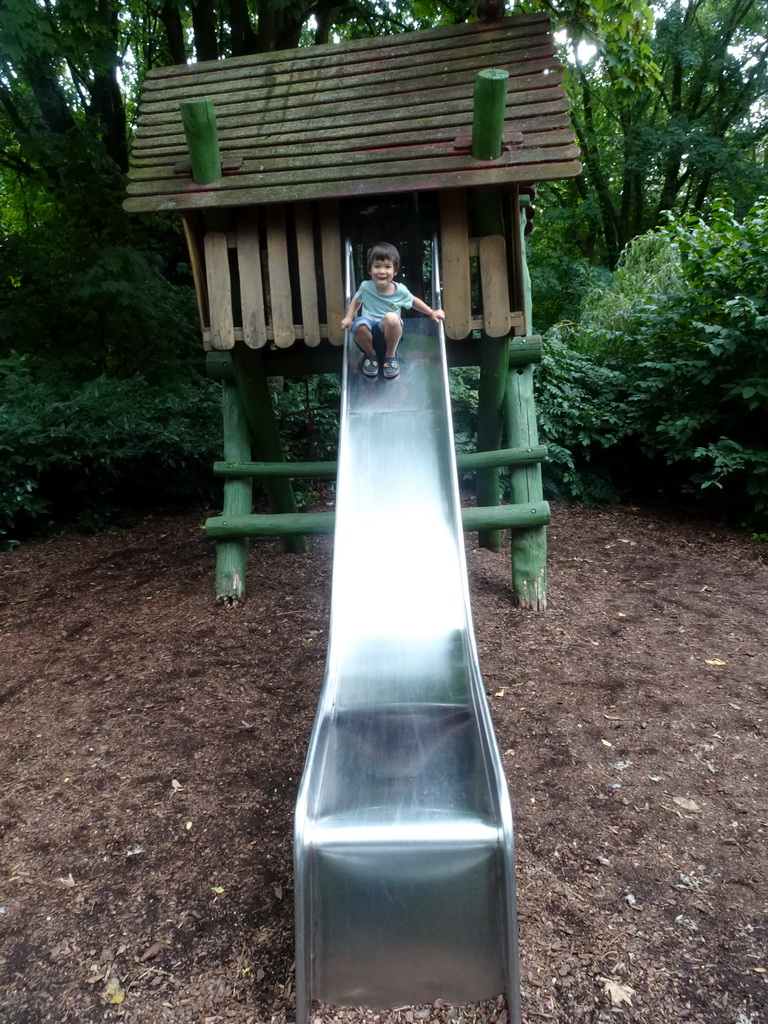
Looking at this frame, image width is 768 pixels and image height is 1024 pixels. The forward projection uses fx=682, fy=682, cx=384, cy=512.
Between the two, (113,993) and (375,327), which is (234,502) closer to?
(375,327)

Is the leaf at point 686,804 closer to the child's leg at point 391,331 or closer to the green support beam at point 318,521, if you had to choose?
the green support beam at point 318,521

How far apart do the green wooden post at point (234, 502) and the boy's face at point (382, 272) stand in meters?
1.33

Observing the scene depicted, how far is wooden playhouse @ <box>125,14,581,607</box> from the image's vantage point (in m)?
4.09

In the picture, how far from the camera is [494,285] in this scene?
14.2ft

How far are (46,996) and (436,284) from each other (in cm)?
417

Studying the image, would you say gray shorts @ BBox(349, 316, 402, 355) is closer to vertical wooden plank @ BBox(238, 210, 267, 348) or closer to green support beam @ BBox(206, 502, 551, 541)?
vertical wooden plank @ BBox(238, 210, 267, 348)

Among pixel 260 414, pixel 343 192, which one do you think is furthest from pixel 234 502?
pixel 343 192

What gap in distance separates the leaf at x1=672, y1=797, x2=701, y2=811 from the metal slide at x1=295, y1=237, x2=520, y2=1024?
99 centimetres

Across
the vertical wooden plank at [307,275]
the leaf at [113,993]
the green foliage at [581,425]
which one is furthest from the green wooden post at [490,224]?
the leaf at [113,993]

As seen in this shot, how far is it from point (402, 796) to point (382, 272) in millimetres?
3406

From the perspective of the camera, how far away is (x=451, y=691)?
2646mm

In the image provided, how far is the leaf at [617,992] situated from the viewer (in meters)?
1.94

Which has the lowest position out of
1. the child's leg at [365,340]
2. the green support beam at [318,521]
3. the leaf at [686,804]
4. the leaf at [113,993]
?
the leaf at [113,993]

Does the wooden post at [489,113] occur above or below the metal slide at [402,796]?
above
